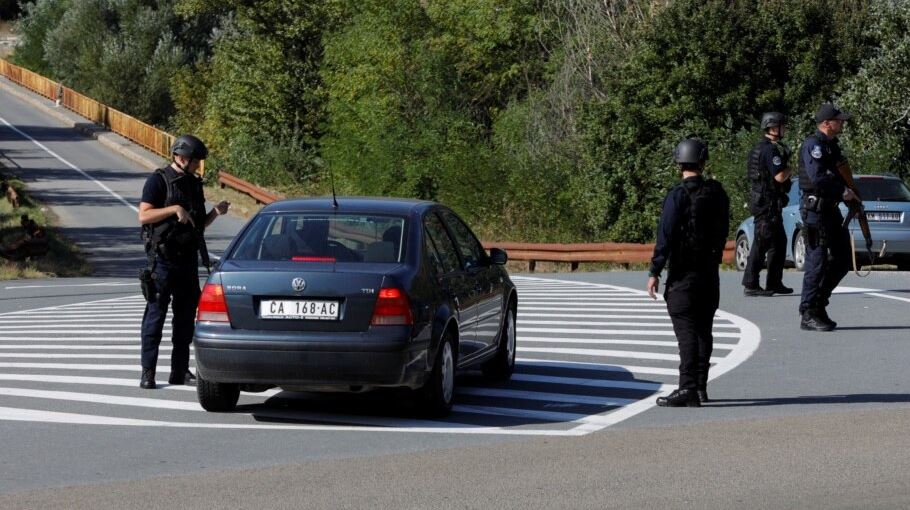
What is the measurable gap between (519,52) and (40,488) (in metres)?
45.8

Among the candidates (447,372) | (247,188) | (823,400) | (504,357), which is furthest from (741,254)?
(247,188)

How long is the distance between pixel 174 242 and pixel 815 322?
20.7 feet

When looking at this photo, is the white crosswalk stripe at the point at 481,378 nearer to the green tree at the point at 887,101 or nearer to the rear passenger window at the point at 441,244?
the rear passenger window at the point at 441,244

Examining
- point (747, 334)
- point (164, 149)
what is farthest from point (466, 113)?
point (747, 334)

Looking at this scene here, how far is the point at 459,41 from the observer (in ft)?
175

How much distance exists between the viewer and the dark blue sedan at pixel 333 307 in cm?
971

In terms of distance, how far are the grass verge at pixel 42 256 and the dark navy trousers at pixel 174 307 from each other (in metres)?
18.0

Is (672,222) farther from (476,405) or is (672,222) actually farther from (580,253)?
(580,253)

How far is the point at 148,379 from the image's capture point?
11812mm

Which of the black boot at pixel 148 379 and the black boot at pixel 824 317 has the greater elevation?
the black boot at pixel 824 317

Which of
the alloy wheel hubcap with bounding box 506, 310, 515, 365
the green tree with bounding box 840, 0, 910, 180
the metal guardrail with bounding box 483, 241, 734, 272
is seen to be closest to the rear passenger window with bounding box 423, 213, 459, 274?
the alloy wheel hubcap with bounding box 506, 310, 515, 365

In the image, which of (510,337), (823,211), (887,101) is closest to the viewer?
(510,337)

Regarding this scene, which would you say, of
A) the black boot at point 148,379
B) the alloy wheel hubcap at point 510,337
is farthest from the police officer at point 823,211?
the black boot at point 148,379

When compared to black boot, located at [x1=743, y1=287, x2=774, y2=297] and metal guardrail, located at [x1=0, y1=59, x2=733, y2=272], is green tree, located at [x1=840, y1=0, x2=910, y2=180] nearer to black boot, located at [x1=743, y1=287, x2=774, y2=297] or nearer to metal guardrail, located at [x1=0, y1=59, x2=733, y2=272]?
metal guardrail, located at [x1=0, y1=59, x2=733, y2=272]
